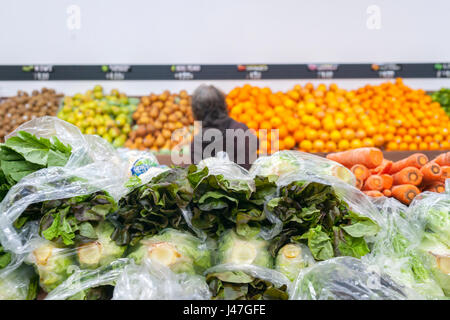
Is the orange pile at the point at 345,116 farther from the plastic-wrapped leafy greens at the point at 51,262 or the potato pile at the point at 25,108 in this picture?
the plastic-wrapped leafy greens at the point at 51,262

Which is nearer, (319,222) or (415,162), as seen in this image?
(319,222)

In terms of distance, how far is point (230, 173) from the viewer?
1.31 meters

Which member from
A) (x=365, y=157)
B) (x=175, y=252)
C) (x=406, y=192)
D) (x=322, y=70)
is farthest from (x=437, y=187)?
(x=322, y=70)

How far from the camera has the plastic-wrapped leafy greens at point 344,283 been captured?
1.00 m

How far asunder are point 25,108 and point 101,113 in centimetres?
108

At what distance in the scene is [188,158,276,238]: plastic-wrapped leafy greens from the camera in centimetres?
119

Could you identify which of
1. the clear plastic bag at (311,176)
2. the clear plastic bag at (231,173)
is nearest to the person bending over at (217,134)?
the clear plastic bag at (311,176)

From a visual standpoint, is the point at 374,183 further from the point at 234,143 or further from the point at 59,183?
the point at 59,183

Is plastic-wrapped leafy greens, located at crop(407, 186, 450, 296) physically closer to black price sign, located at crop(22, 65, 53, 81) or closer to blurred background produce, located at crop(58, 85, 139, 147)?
blurred background produce, located at crop(58, 85, 139, 147)

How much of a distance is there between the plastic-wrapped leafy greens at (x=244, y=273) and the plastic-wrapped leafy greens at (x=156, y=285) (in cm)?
6

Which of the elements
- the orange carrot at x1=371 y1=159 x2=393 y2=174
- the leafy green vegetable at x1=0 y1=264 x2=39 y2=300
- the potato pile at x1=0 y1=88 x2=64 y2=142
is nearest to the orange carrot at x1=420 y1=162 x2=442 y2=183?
the orange carrot at x1=371 y1=159 x2=393 y2=174

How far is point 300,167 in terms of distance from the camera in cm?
144
